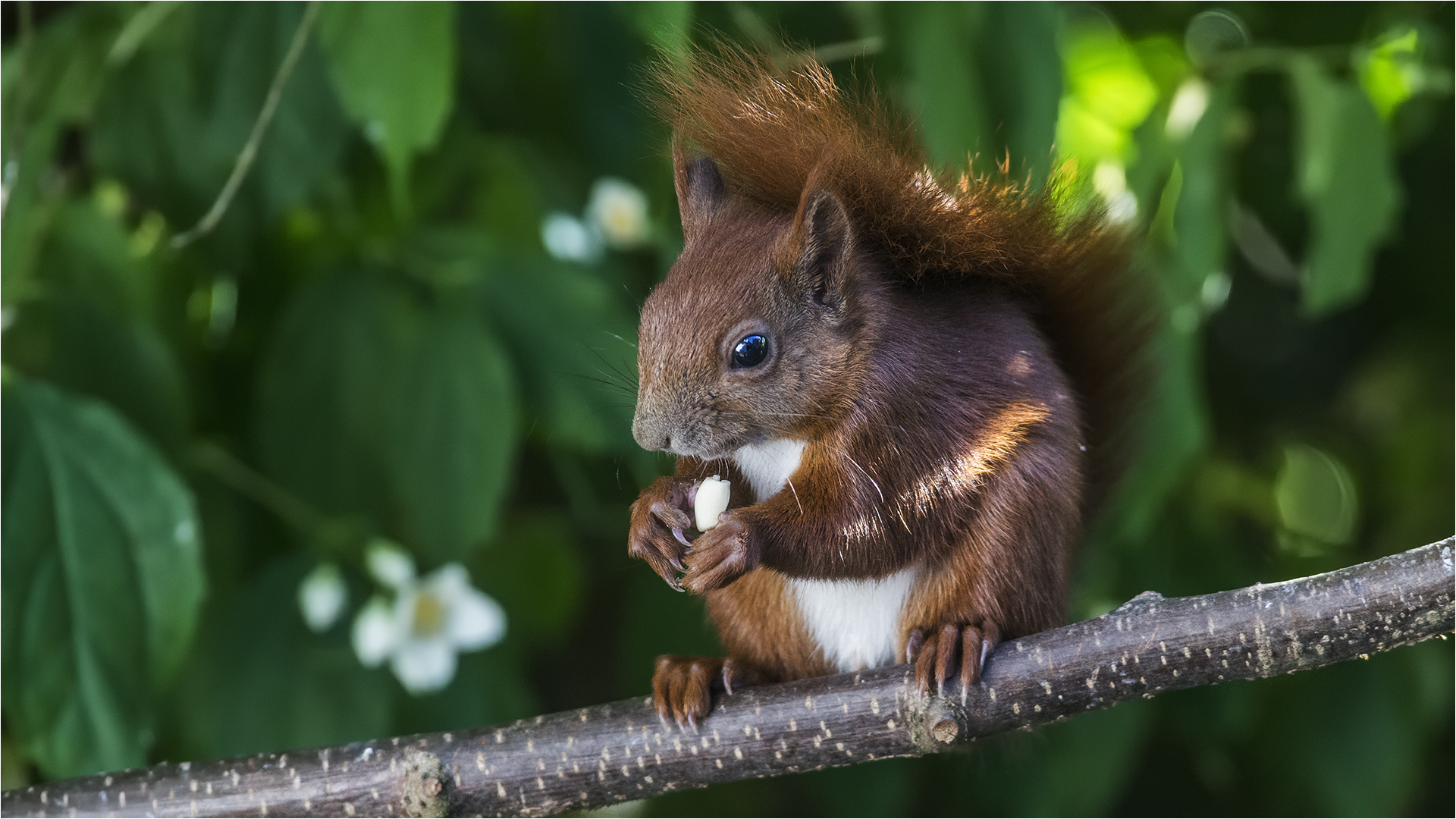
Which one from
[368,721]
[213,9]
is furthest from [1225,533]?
[213,9]

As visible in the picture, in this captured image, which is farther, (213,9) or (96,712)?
(213,9)

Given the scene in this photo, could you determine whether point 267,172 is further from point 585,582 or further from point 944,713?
point 944,713

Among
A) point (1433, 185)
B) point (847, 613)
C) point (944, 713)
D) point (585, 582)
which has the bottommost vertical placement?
point (944, 713)

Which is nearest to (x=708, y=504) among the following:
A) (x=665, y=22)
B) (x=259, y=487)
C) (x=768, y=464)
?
(x=768, y=464)

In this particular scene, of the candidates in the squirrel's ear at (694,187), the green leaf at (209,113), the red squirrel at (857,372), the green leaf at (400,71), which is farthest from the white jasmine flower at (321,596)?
the squirrel's ear at (694,187)

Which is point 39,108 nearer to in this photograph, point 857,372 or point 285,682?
point 285,682

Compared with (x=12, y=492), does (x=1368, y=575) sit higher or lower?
lower

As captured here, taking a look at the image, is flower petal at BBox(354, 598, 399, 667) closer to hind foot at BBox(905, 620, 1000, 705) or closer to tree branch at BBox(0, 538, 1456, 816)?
tree branch at BBox(0, 538, 1456, 816)

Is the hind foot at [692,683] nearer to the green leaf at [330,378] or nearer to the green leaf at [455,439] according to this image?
the green leaf at [455,439]
